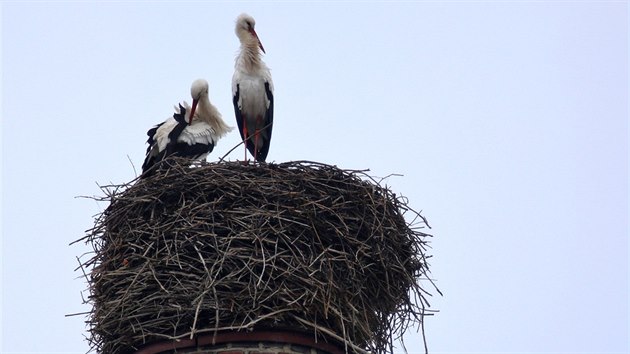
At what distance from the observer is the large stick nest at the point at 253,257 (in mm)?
8945

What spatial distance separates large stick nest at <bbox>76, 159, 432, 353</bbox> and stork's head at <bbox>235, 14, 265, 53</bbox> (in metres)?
3.38

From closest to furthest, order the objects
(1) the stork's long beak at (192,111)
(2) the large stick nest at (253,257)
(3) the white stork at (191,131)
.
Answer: (2) the large stick nest at (253,257) < (3) the white stork at (191,131) < (1) the stork's long beak at (192,111)

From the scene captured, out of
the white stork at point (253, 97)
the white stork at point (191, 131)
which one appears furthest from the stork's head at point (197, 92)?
the white stork at point (253, 97)

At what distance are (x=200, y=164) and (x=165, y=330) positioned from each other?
1612mm

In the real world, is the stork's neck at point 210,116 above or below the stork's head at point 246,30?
below

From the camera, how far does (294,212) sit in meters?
9.39

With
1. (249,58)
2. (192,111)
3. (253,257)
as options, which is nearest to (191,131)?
(192,111)

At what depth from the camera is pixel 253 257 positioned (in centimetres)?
905

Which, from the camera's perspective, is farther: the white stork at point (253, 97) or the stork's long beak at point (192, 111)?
the white stork at point (253, 97)

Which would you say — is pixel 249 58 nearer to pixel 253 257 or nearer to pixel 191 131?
pixel 191 131

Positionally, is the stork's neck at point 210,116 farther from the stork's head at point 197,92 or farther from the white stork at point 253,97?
the white stork at point 253,97

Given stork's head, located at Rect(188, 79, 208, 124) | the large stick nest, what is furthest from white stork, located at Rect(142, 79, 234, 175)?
the large stick nest

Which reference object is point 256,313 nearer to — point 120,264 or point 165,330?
point 165,330

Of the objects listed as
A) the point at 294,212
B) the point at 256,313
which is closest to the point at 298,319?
the point at 256,313
